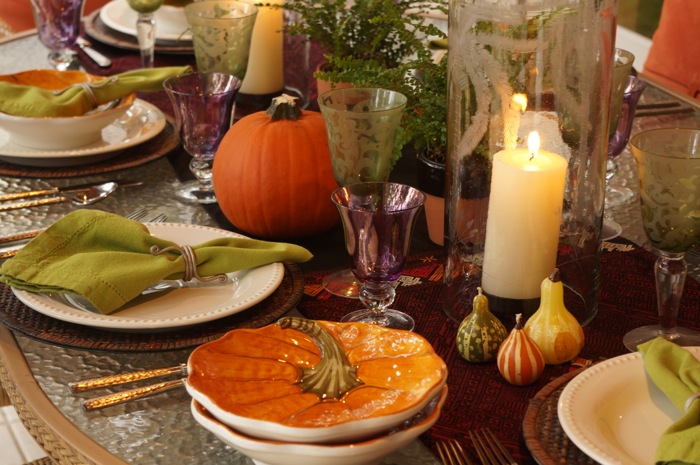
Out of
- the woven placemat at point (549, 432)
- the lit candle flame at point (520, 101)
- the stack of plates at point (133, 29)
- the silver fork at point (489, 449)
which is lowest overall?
the silver fork at point (489, 449)

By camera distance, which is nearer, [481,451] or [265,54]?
[481,451]

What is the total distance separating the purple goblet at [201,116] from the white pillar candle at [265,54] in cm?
41

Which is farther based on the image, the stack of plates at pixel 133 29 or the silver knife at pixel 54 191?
the stack of plates at pixel 133 29

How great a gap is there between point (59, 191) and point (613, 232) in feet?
2.56

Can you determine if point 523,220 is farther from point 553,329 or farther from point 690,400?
point 690,400

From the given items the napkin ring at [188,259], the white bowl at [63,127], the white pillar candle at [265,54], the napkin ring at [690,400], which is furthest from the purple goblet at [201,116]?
the napkin ring at [690,400]

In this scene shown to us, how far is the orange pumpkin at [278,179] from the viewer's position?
4.02 feet

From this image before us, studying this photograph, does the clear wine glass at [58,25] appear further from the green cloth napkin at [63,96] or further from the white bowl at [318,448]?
the white bowl at [318,448]

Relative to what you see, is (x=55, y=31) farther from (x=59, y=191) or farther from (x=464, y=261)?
(x=464, y=261)

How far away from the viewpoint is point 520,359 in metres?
0.86

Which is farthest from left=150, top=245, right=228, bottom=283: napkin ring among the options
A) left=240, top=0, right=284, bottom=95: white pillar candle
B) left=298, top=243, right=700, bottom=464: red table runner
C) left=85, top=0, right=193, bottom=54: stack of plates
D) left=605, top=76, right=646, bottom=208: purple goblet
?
left=85, top=0, right=193, bottom=54: stack of plates

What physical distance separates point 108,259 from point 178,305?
92mm

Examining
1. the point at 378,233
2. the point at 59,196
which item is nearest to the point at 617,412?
the point at 378,233

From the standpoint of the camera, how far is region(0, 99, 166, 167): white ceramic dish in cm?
143
